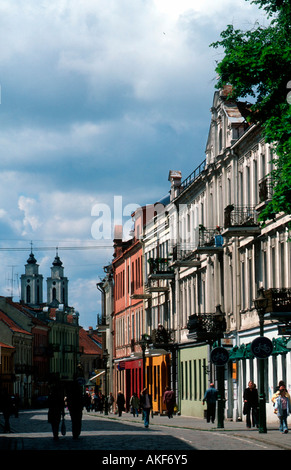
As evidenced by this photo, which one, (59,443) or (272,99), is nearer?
(272,99)

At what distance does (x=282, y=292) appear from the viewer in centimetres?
3412

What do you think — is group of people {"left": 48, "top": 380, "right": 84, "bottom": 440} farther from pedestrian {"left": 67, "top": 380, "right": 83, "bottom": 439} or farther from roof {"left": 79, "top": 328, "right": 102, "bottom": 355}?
roof {"left": 79, "top": 328, "right": 102, "bottom": 355}

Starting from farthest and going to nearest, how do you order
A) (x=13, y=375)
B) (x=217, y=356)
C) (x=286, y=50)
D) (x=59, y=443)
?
(x=13, y=375) → (x=217, y=356) → (x=59, y=443) → (x=286, y=50)

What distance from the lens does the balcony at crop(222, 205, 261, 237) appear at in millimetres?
39750

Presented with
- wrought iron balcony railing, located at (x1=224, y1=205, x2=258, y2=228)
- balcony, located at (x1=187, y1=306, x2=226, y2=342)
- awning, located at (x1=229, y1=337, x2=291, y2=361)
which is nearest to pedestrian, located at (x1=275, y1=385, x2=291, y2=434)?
awning, located at (x1=229, y1=337, x2=291, y2=361)

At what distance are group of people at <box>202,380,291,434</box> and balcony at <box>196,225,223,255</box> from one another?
746 centimetres

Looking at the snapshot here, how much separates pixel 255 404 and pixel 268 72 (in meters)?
13.0

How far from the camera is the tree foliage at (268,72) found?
967 inches

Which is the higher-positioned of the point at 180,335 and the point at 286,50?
the point at 286,50

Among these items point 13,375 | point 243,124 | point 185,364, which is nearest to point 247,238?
point 243,124

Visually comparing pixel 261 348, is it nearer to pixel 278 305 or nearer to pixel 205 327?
pixel 278 305

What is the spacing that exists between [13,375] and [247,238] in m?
71.4

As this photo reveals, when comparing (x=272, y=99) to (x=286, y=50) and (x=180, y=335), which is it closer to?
(x=286, y=50)

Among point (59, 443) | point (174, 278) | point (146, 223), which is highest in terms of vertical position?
point (146, 223)
